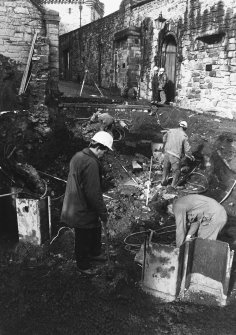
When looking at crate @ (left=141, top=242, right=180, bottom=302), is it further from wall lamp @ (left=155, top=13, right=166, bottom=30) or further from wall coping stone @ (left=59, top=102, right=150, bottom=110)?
wall lamp @ (left=155, top=13, right=166, bottom=30)

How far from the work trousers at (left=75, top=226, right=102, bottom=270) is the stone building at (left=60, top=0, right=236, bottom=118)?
8290mm

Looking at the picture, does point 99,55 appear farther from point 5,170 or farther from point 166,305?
point 166,305

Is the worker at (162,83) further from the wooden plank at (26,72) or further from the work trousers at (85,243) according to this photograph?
the work trousers at (85,243)

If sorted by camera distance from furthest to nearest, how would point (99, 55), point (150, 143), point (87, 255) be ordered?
point (99, 55)
point (150, 143)
point (87, 255)

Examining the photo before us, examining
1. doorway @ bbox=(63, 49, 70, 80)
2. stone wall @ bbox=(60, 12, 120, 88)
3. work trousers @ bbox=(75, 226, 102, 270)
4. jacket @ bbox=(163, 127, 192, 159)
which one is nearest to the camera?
work trousers @ bbox=(75, 226, 102, 270)

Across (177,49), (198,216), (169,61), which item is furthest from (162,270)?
(169,61)

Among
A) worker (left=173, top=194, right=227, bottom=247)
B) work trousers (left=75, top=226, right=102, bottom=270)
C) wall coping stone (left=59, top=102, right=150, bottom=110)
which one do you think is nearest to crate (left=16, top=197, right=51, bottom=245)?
work trousers (left=75, top=226, right=102, bottom=270)

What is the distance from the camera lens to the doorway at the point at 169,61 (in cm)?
1459

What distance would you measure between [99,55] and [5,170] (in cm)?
1689

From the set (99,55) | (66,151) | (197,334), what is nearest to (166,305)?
(197,334)

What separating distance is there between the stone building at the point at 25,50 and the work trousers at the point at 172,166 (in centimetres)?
375

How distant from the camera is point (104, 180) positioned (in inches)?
320

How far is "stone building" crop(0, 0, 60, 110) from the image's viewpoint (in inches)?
353

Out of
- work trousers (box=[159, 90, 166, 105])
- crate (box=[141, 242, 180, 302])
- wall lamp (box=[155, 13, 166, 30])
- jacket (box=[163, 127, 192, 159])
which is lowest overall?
crate (box=[141, 242, 180, 302])
